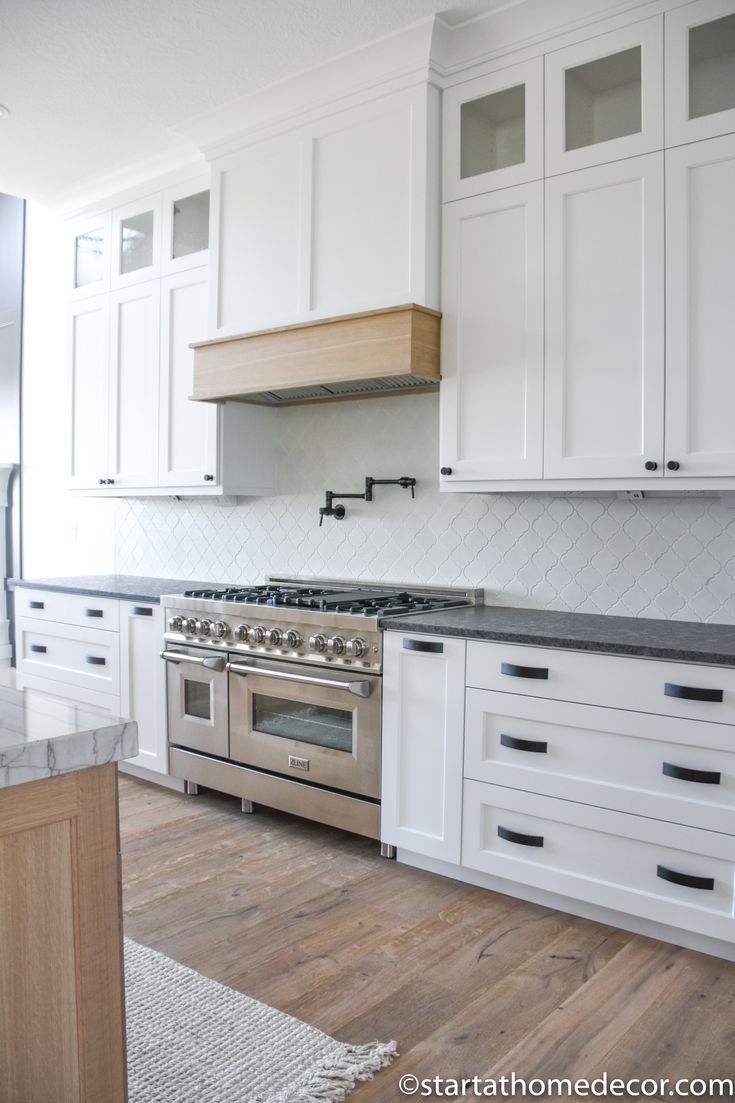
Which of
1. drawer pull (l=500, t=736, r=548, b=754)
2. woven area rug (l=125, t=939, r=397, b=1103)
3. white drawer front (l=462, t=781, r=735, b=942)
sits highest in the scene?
drawer pull (l=500, t=736, r=548, b=754)

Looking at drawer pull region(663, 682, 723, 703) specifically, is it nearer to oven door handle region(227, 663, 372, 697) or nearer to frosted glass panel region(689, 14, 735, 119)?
oven door handle region(227, 663, 372, 697)

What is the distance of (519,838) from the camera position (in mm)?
2570

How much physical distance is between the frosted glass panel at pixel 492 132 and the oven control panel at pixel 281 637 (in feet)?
5.34

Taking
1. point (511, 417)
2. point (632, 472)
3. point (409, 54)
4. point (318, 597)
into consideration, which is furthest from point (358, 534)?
point (409, 54)

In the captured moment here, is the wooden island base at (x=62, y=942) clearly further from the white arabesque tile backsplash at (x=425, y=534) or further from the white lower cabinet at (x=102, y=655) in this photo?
the white lower cabinet at (x=102, y=655)

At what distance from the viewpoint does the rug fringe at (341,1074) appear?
1751 millimetres

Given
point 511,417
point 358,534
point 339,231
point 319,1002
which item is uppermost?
point 339,231

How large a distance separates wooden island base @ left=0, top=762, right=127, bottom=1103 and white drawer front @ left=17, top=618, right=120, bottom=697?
106 inches

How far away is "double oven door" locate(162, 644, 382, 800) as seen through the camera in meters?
2.95

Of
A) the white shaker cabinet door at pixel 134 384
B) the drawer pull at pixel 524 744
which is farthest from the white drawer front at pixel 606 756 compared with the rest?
the white shaker cabinet door at pixel 134 384

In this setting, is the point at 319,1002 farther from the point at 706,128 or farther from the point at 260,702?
the point at 706,128

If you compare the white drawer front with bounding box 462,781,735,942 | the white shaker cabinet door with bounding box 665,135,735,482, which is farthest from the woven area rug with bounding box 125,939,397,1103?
the white shaker cabinet door with bounding box 665,135,735,482

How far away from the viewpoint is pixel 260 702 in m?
3.29

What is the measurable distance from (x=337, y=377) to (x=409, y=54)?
1.13m
